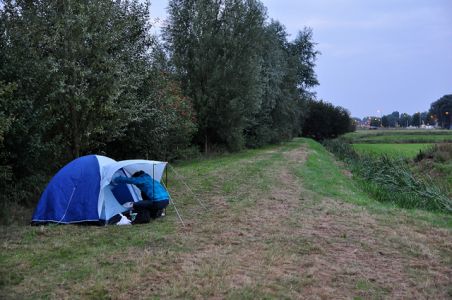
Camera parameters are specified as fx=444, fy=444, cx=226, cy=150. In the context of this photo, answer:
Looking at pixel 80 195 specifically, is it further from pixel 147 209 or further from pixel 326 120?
pixel 326 120

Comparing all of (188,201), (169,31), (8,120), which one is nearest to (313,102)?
(169,31)

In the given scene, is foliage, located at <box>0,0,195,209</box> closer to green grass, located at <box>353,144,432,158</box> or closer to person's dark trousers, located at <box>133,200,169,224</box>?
person's dark trousers, located at <box>133,200,169,224</box>

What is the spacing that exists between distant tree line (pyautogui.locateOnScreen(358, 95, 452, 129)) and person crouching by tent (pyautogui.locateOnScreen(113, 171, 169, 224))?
128283 millimetres

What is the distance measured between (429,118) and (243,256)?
160m

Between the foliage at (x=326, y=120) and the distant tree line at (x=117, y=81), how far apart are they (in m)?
33.0

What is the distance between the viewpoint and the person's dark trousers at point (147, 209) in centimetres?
963

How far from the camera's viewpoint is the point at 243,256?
280 inches

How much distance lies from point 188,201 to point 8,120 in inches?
215

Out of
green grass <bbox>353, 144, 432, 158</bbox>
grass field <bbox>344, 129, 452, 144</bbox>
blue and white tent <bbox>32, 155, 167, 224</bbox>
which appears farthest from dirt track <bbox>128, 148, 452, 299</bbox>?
grass field <bbox>344, 129, 452, 144</bbox>

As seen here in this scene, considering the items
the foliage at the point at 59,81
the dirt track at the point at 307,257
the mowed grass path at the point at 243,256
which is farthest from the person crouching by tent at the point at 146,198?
the foliage at the point at 59,81

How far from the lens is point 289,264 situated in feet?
22.1

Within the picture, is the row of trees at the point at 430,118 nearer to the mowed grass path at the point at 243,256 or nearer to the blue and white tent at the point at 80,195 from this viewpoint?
the mowed grass path at the point at 243,256

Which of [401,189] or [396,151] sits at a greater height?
[396,151]

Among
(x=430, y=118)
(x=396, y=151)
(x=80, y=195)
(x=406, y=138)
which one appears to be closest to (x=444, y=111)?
(x=430, y=118)
